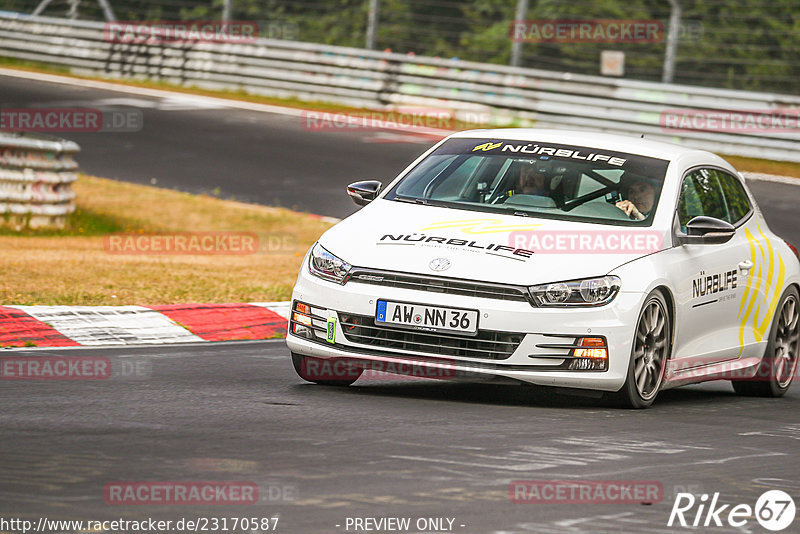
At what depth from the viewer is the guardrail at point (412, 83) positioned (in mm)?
23406

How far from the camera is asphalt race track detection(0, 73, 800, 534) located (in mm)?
5344

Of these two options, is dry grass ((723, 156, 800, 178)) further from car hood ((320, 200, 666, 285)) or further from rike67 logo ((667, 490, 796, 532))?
rike67 logo ((667, 490, 796, 532))

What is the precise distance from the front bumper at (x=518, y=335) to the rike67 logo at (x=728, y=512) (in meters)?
1.77

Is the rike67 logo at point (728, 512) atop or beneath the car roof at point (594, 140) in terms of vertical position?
beneath

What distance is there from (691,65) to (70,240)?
13.4 meters

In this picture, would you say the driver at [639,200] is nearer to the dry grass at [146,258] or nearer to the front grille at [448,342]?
the front grille at [448,342]

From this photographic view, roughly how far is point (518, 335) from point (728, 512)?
2.09m

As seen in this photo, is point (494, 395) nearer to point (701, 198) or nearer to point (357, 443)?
point (701, 198)

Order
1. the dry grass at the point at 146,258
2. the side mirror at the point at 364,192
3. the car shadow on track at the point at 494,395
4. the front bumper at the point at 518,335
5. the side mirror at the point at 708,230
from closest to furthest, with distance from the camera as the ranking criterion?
the front bumper at the point at 518,335
the car shadow on track at the point at 494,395
the side mirror at the point at 708,230
the side mirror at the point at 364,192
the dry grass at the point at 146,258

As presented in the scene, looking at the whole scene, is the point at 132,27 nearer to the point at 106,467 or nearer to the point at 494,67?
the point at 494,67

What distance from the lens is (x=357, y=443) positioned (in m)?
6.49

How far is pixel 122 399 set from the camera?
746 cm

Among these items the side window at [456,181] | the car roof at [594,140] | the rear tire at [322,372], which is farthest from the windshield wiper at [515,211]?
the rear tire at [322,372]

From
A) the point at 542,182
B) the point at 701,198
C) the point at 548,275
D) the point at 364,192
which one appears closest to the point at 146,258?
the point at 364,192
